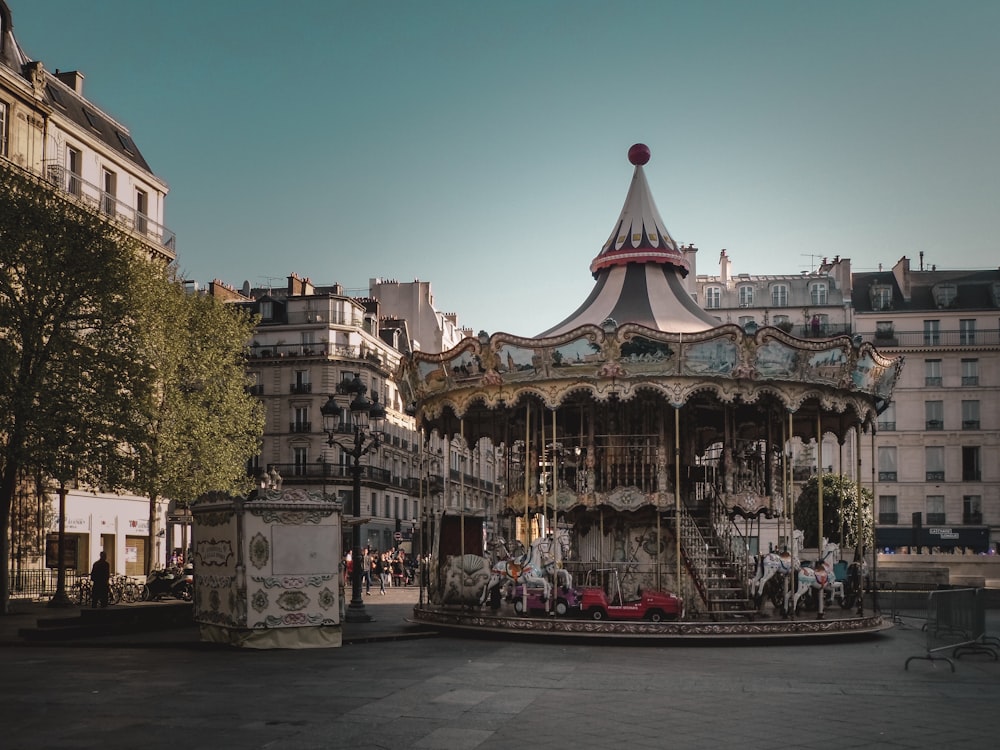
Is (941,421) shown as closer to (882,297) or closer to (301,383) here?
(882,297)

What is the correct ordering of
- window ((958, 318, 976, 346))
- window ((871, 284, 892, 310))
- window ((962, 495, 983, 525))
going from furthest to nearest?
window ((871, 284, 892, 310)) → window ((958, 318, 976, 346)) → window ((962, 495, 983, 525))

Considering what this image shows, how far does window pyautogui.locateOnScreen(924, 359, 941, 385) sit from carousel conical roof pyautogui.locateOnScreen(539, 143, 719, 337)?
41.4 m

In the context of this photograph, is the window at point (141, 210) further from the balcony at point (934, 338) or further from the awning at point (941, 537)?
the awning at point (941, 537)

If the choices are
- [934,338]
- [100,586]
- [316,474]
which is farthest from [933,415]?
[100,586]

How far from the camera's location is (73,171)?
38.3 m

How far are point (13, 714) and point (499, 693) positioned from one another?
526cm

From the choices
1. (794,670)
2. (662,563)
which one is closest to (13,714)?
(794,670)

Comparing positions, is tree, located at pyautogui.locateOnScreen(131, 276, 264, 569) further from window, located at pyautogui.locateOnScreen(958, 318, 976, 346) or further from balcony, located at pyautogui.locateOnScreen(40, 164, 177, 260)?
window, located at pyautogui.locateOnScreen(958, 318, 976, 346)

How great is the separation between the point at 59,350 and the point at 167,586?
6.89 meters

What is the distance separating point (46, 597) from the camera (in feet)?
112

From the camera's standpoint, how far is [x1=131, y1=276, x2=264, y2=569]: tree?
33312 mm

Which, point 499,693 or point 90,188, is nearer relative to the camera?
point 499,693

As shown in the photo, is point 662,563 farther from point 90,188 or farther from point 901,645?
point 90,188

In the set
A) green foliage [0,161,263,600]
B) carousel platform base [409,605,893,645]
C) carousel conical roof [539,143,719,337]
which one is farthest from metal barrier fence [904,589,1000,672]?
green foliage [0,161,263,600]
